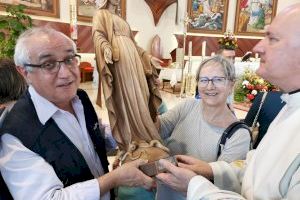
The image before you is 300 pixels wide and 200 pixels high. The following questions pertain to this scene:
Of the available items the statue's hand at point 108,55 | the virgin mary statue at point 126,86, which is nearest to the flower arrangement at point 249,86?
the virgin mary statue at point 126,86

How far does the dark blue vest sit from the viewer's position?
1352 millimetres

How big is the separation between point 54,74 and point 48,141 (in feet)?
1.07

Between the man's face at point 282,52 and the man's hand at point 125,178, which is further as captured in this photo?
the man's hand at point 125,178

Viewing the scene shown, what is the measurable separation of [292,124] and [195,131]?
2.69 feet

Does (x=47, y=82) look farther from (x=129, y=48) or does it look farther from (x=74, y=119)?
(x=129, y=48)

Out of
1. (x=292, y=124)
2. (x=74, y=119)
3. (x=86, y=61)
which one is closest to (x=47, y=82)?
(x=74, y=119)

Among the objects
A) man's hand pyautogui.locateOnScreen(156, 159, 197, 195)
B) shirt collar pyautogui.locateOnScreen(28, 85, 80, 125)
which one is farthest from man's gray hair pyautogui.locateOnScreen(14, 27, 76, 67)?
man's hand pyautogui.locateOnScreen(156, 159, 197, 195)

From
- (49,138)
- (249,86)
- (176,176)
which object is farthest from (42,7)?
(176,176)

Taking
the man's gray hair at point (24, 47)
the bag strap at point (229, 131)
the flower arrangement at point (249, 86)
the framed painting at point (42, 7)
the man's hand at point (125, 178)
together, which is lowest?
the flower arrangement at point (249, 86)

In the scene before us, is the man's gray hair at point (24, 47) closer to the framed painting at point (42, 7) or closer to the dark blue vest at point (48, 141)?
the dark blue vest at point (48, 141)

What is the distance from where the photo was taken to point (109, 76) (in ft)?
7.15

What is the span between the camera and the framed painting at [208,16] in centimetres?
962

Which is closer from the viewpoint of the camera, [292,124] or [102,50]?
[292,124]

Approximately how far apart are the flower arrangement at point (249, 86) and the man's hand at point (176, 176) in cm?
385
